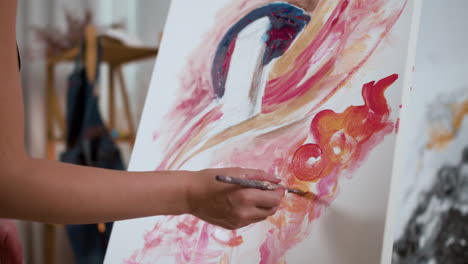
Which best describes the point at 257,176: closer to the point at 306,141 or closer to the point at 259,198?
the point at 259,198

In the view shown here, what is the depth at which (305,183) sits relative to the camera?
0.69m

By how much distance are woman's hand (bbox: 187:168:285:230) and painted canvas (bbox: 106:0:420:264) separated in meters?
0.13

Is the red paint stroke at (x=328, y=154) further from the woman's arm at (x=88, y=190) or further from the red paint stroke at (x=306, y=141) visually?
the woman's arm at (x=88, y=190)

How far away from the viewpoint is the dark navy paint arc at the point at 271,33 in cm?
78

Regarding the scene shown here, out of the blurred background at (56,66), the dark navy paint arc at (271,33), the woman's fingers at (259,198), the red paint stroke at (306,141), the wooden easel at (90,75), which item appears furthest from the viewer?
the blurred background at (56,66)

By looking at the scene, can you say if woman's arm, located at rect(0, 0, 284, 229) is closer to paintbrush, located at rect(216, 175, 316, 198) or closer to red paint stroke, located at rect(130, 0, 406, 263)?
paintbrush, located at rect(216, 175, 316, 198)

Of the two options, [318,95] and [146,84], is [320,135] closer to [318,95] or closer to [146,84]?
[318,95]

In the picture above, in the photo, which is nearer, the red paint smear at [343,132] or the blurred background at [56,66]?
the red paint smear at [343,132]

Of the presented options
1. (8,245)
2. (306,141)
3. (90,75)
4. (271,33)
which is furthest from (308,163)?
(90,75)

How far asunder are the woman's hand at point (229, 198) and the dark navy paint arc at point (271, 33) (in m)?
0.30

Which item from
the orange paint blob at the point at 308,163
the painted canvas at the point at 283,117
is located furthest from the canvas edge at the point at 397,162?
the orange paint blob at the point at 308,163

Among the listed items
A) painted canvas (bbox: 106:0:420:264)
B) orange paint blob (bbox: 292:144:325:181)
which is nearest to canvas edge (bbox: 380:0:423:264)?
painted canvas (bbox: 106:0:420:264)

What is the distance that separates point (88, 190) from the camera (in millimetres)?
484

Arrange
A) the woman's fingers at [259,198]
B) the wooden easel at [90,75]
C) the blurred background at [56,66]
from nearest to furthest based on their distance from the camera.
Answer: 1. the woman's fingers at [259,198]
2. the wooden easel at [90,75]
3. the blurred background at [56,66]
